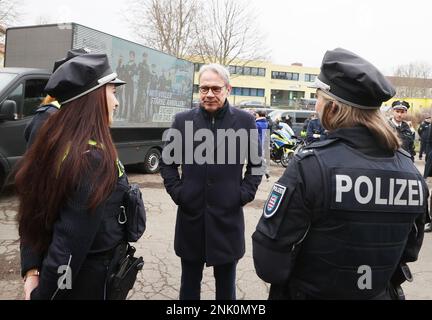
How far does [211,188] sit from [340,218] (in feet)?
3.89

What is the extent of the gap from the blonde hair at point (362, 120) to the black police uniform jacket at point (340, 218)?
29mm

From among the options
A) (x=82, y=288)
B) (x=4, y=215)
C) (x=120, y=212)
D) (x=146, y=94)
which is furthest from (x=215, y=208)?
(x=146, y=94)

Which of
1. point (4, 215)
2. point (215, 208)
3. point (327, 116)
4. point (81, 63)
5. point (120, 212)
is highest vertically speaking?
point (81, 63)

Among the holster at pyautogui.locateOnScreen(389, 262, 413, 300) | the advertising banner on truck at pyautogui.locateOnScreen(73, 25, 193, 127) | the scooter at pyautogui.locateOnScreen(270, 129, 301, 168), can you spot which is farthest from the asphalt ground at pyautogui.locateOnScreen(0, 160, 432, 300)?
the scooter at pyautogui.locateOnScreen(270, 129, 301, 168)

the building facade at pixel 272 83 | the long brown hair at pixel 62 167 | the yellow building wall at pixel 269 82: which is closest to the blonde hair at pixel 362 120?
the long brown hair at pixel 62 167

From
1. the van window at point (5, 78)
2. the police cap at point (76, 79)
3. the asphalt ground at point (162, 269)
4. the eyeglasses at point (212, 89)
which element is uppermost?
the van window at point (5, 78)

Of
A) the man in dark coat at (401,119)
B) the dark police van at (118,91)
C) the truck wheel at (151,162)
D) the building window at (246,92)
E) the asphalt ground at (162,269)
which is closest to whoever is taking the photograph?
the asphalt ground at (162,269)

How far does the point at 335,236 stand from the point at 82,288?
110cm

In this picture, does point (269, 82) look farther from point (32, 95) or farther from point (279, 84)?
point (32, 95)

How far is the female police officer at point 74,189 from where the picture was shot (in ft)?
4.61

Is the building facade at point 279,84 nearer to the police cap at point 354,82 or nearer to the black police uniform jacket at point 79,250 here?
the police cap at point 354,82

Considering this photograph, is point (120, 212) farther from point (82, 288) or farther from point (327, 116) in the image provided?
point (327, 116)

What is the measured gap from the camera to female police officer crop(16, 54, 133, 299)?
1.40 metres

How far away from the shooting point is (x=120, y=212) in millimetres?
1636
